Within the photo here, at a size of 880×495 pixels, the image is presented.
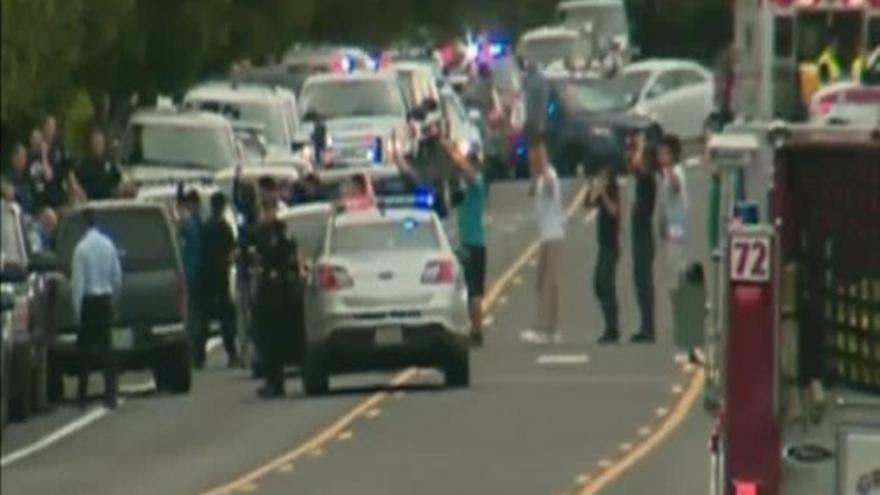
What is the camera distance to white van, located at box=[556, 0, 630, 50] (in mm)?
89625

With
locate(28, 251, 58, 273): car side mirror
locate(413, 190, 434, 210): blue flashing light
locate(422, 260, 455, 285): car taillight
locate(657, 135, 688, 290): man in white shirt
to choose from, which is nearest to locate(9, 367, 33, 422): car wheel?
locate(28, 251, 58, 273): car side mirror

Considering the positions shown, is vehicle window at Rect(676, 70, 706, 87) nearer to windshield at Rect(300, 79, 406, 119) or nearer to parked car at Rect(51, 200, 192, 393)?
windshield at Rect(300, 79, 406, 119)

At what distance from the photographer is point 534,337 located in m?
39.5

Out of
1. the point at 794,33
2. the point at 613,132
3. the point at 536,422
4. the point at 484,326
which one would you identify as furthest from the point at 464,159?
the point at 794,33

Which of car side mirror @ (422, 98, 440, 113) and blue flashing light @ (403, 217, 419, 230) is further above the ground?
blue flashing light @ (403, 217, 419, 230)

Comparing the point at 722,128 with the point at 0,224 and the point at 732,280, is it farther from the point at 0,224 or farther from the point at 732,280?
the point at 0,224

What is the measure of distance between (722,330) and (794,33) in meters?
1.13

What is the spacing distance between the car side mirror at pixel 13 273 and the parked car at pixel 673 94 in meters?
36.3

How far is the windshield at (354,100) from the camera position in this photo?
5669 centimetres

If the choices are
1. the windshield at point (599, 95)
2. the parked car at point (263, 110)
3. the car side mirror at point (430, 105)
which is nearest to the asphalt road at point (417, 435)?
the parked car at point (263, 110)

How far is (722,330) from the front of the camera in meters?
14.2

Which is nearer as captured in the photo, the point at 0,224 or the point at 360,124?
the point at 0,224

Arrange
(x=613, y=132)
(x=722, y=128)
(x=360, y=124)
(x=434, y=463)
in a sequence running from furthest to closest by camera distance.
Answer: (x=613, y=132), (x=360, y=124), (x=434, y=463), (x=722, y=128)

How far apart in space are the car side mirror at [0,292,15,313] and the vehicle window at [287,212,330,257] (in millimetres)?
8292
